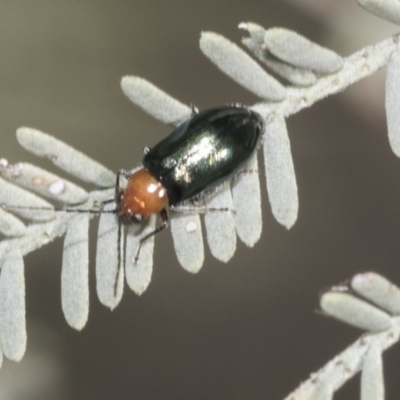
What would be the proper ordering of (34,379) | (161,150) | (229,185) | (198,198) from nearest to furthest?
(229,185) → (198,198) → (161,150) → (34,379)

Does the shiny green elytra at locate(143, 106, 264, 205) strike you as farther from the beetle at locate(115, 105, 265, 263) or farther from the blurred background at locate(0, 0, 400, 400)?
the blurred background at locate(0, 0, 400, 400)

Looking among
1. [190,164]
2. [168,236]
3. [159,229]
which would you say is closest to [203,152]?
[190,164]

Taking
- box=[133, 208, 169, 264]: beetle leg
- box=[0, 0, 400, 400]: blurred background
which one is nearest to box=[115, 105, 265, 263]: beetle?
box=[133, 208, 169, 264]: beetle leg

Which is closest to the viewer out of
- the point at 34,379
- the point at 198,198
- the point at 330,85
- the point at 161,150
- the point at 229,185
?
the point at 330,85

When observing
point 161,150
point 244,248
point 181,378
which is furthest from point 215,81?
point 181,378

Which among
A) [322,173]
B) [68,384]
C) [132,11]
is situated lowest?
[68,384]

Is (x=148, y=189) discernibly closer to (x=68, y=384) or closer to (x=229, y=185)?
(x=229, y=185)
